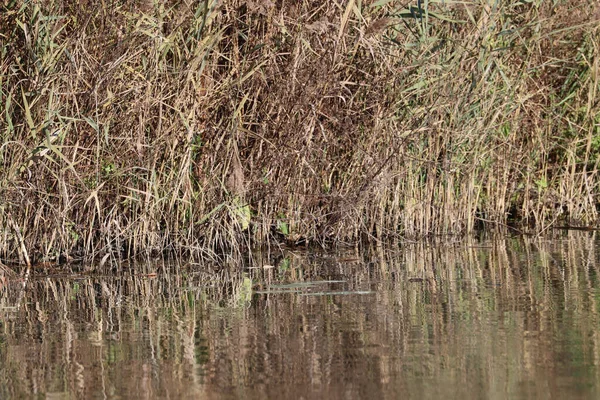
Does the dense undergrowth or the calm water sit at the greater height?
the dense undergrowth

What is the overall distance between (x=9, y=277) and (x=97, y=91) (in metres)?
1.03

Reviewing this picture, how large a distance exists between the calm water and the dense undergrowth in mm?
386

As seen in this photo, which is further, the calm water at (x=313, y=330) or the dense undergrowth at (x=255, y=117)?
the dense undergrowth at (x=255, y=117)

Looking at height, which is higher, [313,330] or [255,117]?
[255,117]

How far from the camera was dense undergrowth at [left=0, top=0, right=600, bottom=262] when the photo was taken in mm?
6258

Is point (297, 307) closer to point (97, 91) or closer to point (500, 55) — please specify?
point (97, 91)

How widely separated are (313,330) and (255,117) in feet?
8.84

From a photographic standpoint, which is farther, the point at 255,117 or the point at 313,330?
the point at 255,117

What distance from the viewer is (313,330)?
4469mm

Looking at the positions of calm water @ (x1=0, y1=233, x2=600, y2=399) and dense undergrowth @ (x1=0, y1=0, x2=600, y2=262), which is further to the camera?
dense undergrowth @ (x1=0, y1=0, x2=600, y2=262)

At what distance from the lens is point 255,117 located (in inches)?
275

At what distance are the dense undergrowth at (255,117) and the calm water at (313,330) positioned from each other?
1.27 feet

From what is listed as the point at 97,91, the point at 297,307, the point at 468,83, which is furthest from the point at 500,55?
the point at 297,307

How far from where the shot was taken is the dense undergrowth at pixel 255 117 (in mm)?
6258
